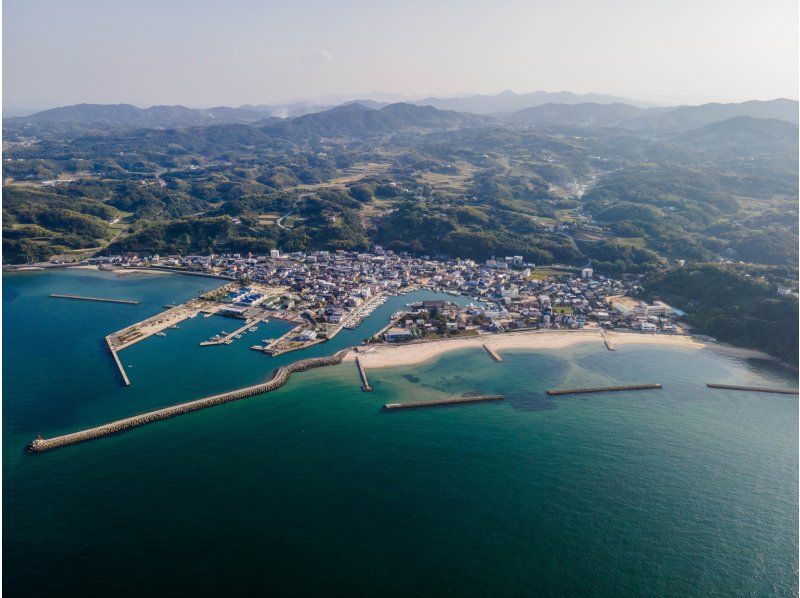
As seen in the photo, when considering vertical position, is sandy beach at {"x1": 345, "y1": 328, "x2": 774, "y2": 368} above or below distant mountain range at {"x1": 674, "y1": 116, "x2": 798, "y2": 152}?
below

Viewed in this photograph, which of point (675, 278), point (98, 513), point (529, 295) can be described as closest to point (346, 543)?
point (98, 513)

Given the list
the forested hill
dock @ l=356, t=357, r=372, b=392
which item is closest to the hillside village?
the forested hill

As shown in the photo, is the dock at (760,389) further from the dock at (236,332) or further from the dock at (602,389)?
the dock at (236,332)

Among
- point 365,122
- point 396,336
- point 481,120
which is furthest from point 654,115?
point 396,336

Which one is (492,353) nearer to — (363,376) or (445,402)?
(445,402)

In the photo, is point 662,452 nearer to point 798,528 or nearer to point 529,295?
point 798,528

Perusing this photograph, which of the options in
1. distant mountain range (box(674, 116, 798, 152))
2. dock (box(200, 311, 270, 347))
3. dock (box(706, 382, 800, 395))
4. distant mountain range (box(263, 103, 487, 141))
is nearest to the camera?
dock (box(706, 382, 800, 395))

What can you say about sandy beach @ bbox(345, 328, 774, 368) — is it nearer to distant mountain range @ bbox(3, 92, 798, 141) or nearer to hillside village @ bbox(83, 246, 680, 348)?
hillside village @ bbox(83, 246, 680, 348)
